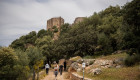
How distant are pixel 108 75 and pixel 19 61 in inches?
496

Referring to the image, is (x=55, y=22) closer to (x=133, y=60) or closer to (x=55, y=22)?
(x=55, y=22)

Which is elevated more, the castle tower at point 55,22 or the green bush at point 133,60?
the castle tower at point 55,22

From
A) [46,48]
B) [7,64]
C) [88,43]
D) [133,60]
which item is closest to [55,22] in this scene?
[46,48]

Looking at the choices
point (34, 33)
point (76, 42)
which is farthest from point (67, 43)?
point (34, 33)

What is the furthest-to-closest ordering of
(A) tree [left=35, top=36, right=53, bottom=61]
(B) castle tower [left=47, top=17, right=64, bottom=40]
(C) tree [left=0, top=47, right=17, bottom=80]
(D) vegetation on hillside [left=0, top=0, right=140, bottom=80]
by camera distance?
1. (B) castle tower [left=47, top=17, right=64, bottom=40]
2. (A) tree [left=35, top=36, right=53, bottom=61]
3. (C) tree [left=0, top=47, right=17, bottom=80]
4. (D) vegetation on hillside [left=0, top=0, right=140, bottom=80]

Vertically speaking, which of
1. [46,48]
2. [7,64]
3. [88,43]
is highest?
[88,43]

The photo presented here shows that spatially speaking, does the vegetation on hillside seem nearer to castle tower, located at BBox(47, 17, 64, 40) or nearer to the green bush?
the green bush

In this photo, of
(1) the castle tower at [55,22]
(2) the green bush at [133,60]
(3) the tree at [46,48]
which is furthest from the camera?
(1) the castle tower at [55,22]

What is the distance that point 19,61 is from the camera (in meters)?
16.5

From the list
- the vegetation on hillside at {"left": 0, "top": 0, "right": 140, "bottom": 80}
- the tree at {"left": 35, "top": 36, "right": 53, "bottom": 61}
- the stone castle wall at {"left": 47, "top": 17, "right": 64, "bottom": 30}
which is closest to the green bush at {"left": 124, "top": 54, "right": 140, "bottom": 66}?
the vegetation on hillside at {"left": 0, "top": 0, "right": 140, "bottom": 80}

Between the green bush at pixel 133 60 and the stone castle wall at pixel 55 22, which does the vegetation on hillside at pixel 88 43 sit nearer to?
the green bush at pixel 133 60

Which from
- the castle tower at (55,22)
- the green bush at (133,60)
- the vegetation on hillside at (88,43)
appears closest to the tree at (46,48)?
the vegetation on hillside at (88,43)

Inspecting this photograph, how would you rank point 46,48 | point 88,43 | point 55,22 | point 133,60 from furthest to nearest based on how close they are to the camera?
point 55,22, point 46,48, point 88,43, point 133,60

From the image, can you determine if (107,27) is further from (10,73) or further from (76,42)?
(10,73)
